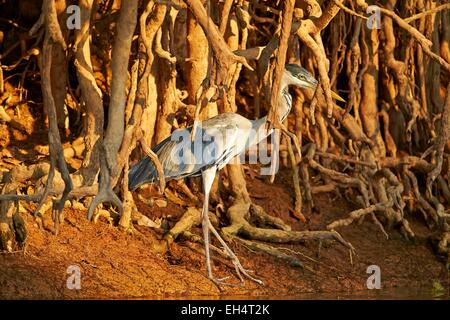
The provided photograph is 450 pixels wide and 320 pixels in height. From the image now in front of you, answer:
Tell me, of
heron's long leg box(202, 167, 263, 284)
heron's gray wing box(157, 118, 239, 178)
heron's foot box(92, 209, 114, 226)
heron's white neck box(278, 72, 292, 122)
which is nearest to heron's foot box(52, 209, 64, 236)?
heron's foot box(92, 209, 114, 226)

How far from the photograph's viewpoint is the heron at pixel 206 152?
891 centimetres

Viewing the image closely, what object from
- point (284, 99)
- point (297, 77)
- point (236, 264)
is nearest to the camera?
point (236, 264)

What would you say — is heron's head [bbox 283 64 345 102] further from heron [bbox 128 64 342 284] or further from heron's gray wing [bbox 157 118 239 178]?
heron's gray wing [bbox 157 118 239 178]

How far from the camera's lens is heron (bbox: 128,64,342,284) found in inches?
351

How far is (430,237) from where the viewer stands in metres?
10.6

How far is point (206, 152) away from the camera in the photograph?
898 cm

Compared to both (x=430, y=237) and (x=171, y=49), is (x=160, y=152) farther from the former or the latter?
(x=430, y=237)

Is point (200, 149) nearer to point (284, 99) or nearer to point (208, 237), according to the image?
point (208, 237)

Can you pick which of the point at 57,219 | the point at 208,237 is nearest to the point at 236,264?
the point at 208,237

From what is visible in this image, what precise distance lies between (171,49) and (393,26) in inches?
124

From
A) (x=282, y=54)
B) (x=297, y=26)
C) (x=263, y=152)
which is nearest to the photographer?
(x=282, y=54)

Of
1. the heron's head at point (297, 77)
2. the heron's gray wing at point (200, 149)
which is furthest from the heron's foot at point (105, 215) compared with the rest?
the heron's head at point (297, 77)

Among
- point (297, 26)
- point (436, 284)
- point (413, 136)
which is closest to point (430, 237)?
point (436, 284)

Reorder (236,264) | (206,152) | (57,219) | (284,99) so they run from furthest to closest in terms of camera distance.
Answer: (284,99) < (206,152) < (236,264) < (57,219)
